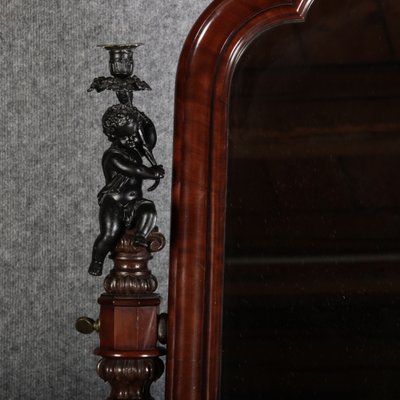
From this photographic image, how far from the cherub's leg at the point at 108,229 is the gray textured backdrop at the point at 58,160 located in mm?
401

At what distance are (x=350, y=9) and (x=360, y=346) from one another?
365 millimetres

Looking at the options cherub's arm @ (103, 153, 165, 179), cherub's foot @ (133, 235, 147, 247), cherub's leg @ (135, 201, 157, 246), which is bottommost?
cherub's foot @ (133, 235, 147, 247)

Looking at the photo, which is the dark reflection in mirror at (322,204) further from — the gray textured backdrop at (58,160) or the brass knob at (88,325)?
the gray textured backdrop at (58,160)

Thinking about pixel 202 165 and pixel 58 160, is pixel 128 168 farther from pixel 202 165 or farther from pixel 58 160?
pixel 58 160

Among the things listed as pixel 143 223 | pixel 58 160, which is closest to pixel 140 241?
pixel 143 223

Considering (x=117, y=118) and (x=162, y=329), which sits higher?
(x=117, y=118)

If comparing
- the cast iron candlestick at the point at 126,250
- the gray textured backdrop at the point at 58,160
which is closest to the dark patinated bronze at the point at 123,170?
the cast iron candlestick at the point at 126,250

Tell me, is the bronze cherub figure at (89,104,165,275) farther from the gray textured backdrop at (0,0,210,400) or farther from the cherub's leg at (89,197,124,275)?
the gray textured backdrop at (0,0,210,400)

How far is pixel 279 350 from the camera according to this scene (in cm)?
116

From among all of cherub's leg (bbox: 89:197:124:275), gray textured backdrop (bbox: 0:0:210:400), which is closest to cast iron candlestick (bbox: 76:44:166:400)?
cherub's leg (bbox: 89:197:124:275)

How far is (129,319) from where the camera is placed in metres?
1.13

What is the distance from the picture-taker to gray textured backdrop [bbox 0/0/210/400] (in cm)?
152

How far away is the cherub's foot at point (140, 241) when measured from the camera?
3.67 ft

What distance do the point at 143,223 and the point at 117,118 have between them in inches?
4.5
